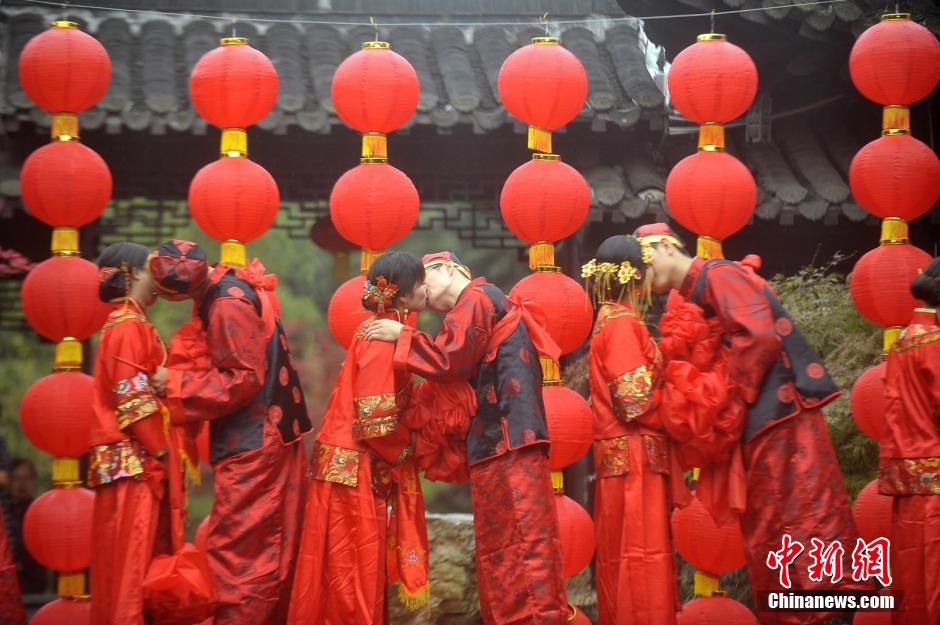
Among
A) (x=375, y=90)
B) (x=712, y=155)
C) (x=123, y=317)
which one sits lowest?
(x=123, y=317)

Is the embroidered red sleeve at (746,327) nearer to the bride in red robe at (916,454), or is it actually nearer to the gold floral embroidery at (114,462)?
the bride in red robe at (916,454)

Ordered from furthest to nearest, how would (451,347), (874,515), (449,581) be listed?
(449,581), (874,515), (451,347)

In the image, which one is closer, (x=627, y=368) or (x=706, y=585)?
(x=627, y=368)

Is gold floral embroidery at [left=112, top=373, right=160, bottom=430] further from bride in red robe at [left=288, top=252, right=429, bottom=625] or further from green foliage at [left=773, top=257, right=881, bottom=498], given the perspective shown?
green foliage at [left=773, top=257, right=881, bottom=498]

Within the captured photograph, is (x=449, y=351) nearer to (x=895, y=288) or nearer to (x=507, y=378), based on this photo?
(x=507, y=378)

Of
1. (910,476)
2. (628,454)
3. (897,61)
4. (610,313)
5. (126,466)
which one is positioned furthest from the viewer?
(897,61)

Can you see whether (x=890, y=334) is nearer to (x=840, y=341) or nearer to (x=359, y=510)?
(x=840, y=341)

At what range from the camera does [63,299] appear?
21.6 ft

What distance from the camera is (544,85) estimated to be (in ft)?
21.3

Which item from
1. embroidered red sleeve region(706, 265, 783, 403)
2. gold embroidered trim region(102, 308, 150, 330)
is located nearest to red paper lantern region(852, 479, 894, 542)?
embroidered red sleeve region(706, 265, 783, 403)

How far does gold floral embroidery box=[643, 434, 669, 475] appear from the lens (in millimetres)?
5621

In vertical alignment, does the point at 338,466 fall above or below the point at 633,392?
below

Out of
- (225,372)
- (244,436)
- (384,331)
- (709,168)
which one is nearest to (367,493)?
(244,436)

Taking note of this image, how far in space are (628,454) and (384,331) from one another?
1242 millimetres
